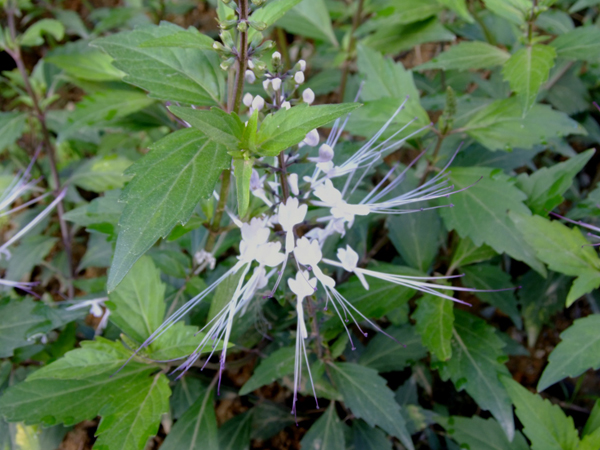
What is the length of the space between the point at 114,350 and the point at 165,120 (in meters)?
1.01

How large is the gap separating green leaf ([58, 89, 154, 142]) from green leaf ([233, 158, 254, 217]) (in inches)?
37.9

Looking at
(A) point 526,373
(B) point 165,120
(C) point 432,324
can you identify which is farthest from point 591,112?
(B) point 165,120

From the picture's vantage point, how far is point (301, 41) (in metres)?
2.95

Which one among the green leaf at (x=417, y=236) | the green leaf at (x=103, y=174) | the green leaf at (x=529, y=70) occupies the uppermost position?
the green leaf at (x=529, y=70)

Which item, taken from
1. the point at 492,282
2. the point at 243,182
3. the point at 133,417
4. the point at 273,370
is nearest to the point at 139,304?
the point at 133,417

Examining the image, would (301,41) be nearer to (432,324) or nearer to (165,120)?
(165,120)

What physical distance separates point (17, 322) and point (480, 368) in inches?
57.0

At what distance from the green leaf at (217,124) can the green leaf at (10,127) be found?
1468 mm

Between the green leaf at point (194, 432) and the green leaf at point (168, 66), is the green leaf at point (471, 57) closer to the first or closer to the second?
the green leaf at point (168, 66)

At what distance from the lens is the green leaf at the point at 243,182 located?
0.86 metres

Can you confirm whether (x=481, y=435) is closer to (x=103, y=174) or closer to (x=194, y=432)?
(x=194, y=432)

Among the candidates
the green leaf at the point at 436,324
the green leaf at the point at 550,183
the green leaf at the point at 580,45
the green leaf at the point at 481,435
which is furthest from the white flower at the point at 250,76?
the green leaf at the point at 481,435

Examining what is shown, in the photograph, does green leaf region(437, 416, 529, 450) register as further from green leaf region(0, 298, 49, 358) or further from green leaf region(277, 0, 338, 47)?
green leaf region(277, 0, 338, 47)

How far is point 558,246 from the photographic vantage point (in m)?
1.35
